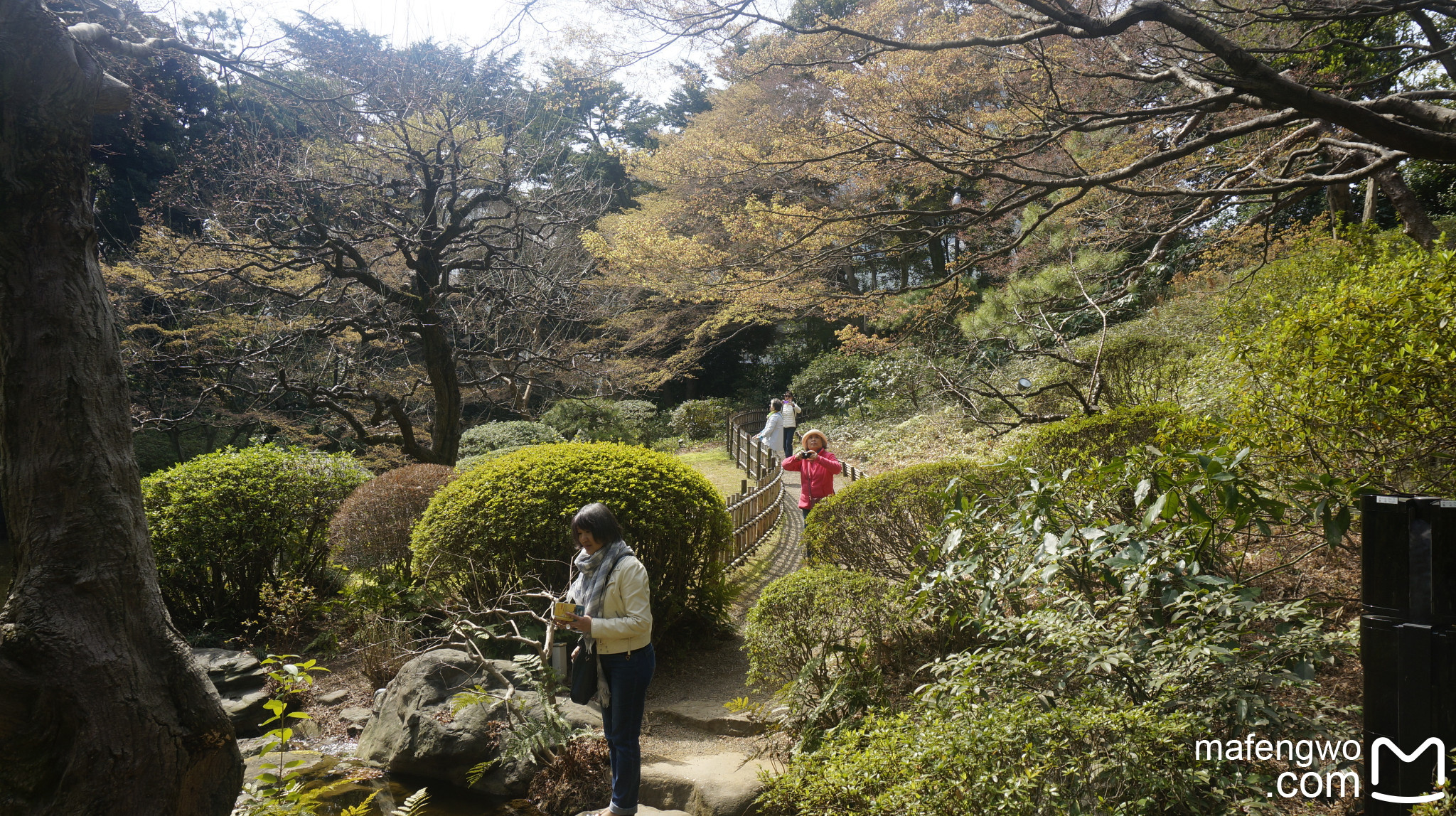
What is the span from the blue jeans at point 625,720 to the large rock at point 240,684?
3.03m

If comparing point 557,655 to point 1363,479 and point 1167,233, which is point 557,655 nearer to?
point 1363,479

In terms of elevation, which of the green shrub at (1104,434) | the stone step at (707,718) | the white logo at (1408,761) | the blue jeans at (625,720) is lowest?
the stone step at (707,718)

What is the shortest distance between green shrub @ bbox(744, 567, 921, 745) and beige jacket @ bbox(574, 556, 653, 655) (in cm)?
99

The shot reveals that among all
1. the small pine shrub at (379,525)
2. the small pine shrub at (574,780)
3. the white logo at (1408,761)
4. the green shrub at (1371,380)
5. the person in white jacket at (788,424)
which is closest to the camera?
the white logo at (1408,761)

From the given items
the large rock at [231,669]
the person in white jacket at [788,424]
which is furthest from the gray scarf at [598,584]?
the person in white jacket at [788,424]

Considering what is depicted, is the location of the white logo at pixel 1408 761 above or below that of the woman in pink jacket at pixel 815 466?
below

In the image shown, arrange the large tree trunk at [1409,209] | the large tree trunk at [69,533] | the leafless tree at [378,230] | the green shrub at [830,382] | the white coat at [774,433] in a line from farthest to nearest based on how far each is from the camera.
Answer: the green shrub at [830,382] → the white coat at [774,433] → the leafless tree at [378,230] → the large tree trunk at [1409,209] → the large tree trunk at [69,533]

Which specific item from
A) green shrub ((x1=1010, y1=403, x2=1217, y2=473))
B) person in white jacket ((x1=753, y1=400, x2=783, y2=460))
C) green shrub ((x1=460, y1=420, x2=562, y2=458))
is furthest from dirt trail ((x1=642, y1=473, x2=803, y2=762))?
green shrub ((x1=460, y1=420, x2=562, y2=458))

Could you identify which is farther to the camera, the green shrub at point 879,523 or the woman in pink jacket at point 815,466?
the woman in pink jacket at point 815,466

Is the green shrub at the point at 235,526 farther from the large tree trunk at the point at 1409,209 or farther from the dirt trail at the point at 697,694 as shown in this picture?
the large tree trunk at the point at 1409,209

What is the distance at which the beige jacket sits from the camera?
335 cm

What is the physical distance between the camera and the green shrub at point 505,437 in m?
12.0

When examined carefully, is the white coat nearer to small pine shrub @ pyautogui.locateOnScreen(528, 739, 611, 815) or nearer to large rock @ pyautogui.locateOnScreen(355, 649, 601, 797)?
Answer: large rock @ pyautogui.locateOnScreen(355, 649, 601, 797)

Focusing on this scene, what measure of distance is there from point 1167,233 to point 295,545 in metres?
8.82
